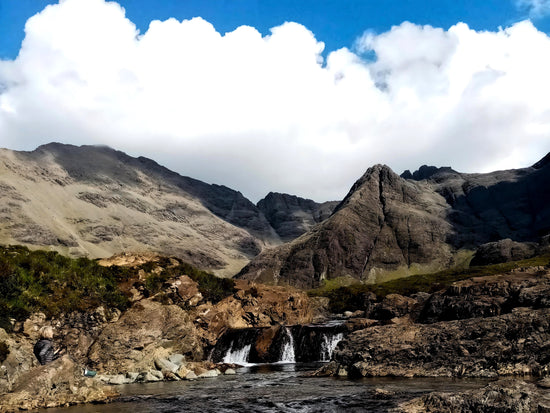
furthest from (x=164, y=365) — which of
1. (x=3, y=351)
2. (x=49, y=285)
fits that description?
(x=49, y=285)

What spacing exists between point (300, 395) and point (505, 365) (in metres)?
13.8

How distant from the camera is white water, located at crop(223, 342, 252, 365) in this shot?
6881cm

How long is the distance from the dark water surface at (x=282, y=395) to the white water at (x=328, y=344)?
25.4m

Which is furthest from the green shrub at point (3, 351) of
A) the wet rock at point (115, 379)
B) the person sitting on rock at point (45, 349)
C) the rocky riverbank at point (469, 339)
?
the rocky riverbank at point (469, 339)

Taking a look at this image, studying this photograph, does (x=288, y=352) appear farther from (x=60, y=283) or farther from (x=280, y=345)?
(x=60, y=283)

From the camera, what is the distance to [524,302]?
116ft

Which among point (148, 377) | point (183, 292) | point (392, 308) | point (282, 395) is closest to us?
point (282, 395)

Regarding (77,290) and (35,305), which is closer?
(35,305)

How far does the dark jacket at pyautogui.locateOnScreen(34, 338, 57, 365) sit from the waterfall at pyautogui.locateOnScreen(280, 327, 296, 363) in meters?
42.3

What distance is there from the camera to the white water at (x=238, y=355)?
6881 centimetres

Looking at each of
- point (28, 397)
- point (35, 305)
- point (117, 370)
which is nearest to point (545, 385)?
point (28, 397)

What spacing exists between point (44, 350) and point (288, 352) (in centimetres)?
4397

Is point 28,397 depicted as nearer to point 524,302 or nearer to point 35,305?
point 35,305

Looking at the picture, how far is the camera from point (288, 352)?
68562mm
